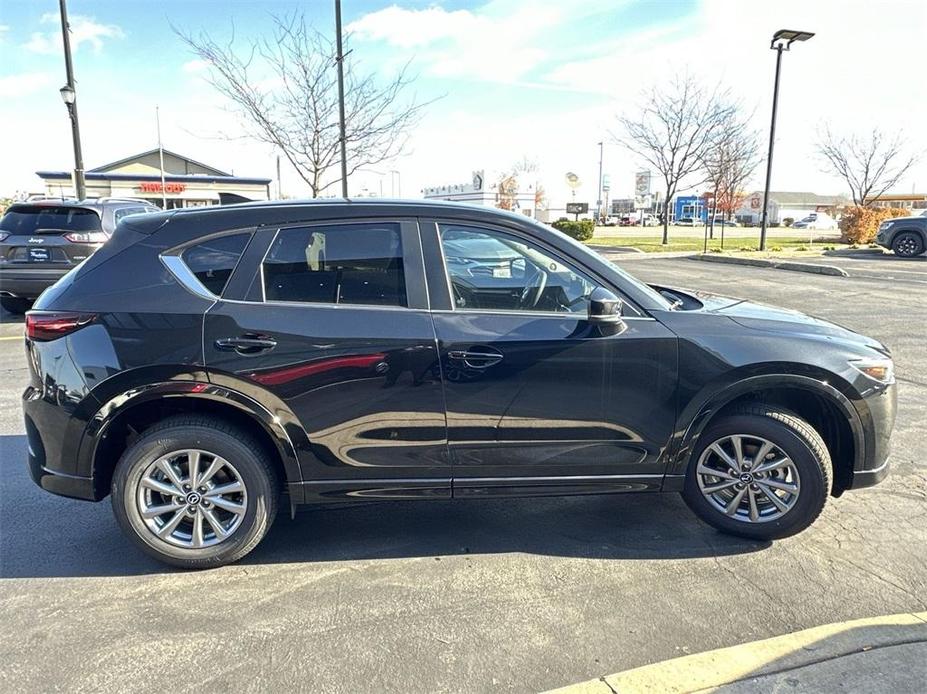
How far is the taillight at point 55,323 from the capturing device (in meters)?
2.99

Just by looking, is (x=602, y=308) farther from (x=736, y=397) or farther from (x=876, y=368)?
(x=876, y=368)

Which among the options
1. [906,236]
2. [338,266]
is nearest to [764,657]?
[338,266]

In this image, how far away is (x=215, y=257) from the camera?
10.3 ft

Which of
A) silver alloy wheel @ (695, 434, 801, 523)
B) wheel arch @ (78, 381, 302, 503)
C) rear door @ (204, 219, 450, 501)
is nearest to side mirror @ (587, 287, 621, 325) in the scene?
rear door @ (204, 219, 450, 501)

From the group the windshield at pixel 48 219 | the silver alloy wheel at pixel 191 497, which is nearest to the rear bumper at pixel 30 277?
the windshield at pixel 48 219

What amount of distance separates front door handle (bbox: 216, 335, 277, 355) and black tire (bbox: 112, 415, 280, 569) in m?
0.40

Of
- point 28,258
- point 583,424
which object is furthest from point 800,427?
point 28,258

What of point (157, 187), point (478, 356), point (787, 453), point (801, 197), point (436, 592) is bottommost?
point (436, 592)

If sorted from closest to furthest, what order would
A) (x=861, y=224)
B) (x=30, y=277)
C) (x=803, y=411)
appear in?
(x=803, y=411)
(x=30, y=277)
(x=861, y=224)

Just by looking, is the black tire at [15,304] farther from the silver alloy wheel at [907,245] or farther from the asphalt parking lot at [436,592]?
the silver alloy wheel at [907,245]

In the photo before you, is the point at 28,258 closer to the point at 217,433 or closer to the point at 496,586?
the point at 217,433

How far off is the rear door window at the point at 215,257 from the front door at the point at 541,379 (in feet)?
3.06

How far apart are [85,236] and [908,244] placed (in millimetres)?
23486

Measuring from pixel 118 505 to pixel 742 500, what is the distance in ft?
10.3
